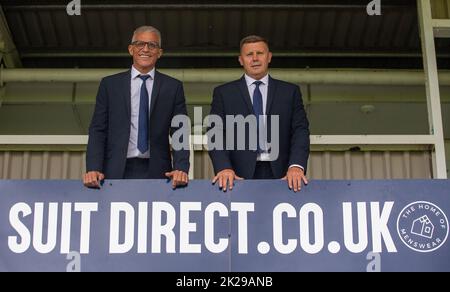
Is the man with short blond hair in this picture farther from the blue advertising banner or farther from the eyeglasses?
the eyeglasses

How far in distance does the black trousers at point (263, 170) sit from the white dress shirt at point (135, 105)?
67cm

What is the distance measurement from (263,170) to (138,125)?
2.64ft

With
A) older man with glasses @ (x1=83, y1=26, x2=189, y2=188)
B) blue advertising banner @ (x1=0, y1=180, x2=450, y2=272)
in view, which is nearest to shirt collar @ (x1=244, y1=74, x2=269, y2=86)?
older man with glasses @ (x1=83, y1=26, x2=189, y2=188)

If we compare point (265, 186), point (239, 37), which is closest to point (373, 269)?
point (265, 186)

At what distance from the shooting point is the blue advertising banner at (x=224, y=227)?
16.3ft

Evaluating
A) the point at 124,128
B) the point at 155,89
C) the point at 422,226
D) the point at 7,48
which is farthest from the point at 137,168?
the point at 7,48

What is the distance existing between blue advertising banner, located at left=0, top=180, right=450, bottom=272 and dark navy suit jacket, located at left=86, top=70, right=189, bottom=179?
135 mm

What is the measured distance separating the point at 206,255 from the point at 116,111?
1.02 meters

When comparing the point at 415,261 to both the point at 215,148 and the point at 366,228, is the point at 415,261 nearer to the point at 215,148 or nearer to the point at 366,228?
the point at 366,228

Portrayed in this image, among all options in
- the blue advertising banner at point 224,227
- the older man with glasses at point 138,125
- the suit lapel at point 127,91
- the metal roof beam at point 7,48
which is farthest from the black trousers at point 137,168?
the metal roof beam at point 7,48

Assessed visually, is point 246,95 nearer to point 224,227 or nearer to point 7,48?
point 224,227

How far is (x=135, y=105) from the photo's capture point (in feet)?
16.9

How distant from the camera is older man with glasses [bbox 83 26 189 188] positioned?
5016 mm

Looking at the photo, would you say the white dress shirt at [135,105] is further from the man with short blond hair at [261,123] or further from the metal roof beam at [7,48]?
the metal roof beam at [7,48]
